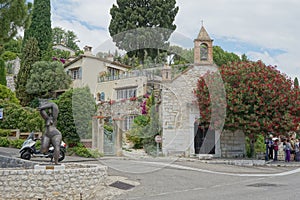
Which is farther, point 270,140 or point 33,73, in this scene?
point 33,73

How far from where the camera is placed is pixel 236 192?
27.9 feet

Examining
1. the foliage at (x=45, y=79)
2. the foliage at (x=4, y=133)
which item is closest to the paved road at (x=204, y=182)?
the foliage at (x=4, y=133)

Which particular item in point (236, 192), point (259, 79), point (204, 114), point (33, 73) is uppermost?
point (33, 73)

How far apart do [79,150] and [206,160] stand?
567 centimetres

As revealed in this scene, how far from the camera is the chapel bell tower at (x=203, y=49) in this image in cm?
1728

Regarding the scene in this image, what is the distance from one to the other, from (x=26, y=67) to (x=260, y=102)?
19225mm

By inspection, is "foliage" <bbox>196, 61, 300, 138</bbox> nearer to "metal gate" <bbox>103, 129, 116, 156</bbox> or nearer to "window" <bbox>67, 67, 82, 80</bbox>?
"metal gate" <bbox>103, 129, 116, 156</bbox>

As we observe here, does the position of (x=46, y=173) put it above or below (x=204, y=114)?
below

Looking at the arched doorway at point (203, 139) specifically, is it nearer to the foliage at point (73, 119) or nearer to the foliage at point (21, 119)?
the foliage at point (73, 119)

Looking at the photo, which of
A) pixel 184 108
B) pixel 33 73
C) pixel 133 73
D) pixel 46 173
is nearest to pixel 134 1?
pixel 33 73

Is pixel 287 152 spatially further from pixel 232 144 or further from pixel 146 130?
pixel 146 130

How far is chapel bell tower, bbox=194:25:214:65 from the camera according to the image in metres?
17.3

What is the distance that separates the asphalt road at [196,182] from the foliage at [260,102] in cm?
214

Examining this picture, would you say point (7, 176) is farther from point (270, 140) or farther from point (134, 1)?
point (134, 1)
